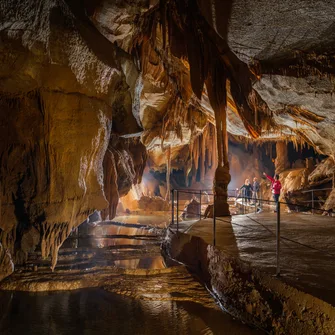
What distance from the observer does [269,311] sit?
3314 millimetres

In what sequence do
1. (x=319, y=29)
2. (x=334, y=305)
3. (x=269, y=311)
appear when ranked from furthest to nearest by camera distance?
(x=319, y=29) → (x=269, y=311) → (x=334, y=305)

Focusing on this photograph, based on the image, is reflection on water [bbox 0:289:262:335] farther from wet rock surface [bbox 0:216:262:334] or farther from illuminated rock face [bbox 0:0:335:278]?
illuminated rock face [bbox 0:0:335:278]

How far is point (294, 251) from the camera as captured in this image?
446 cm

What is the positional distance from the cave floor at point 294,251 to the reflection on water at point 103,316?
2.87ft

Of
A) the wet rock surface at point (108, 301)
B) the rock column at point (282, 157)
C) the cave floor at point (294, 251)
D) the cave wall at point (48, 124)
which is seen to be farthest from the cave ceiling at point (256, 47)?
the rock column at point (282, 157)

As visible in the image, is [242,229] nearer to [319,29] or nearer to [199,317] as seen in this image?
[199,317]

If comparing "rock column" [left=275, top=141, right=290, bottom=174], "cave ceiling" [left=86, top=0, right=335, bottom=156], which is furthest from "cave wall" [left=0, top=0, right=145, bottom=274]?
"rock column" [left=275, top=141, right=290, bottom=174]

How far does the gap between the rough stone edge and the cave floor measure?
0.10 m

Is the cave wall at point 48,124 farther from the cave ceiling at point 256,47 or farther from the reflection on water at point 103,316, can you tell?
the cave ceiling at point 256,47

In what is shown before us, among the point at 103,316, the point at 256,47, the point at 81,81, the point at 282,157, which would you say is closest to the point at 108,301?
the point at 103,316

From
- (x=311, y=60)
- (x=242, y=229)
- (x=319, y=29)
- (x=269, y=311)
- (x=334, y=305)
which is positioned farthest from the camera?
(x=242, y=229)

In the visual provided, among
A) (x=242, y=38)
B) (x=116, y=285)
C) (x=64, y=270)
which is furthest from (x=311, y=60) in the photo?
(x=64, y=270)

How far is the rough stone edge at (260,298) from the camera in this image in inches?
108

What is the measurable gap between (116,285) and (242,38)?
528 cm
